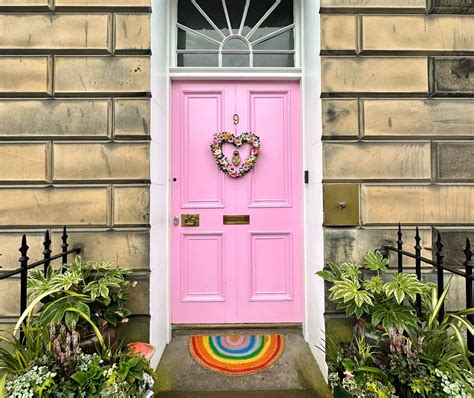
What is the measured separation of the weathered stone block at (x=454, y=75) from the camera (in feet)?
9.01

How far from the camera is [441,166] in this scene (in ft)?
8.93

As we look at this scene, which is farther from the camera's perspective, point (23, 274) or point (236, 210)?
point (236, 210)

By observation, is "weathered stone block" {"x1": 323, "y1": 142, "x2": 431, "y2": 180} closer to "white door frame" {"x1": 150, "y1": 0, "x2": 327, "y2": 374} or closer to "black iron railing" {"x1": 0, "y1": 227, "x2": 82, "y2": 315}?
"white door frame" {"x1": 150, "y1": 0, "x2": 327, "y2": 374}

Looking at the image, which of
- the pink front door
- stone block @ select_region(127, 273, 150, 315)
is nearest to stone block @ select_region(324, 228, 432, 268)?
the pink front door

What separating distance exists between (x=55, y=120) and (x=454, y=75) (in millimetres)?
3569

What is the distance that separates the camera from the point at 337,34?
271 centimetres

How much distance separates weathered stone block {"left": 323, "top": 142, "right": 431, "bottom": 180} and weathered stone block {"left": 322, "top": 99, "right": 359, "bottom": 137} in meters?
0.10

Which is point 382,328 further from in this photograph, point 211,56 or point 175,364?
point 211,56

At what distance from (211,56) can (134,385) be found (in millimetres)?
3091

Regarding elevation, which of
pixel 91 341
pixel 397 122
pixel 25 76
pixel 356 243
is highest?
pixel 25 76

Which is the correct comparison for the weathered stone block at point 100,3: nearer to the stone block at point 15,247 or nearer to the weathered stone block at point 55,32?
the weathered stone block at point 55,32

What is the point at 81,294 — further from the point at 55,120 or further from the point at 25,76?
the point at 25,76

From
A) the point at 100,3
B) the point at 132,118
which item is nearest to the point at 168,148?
the point at 132,118

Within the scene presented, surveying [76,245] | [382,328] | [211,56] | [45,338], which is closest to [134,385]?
[45,338]
